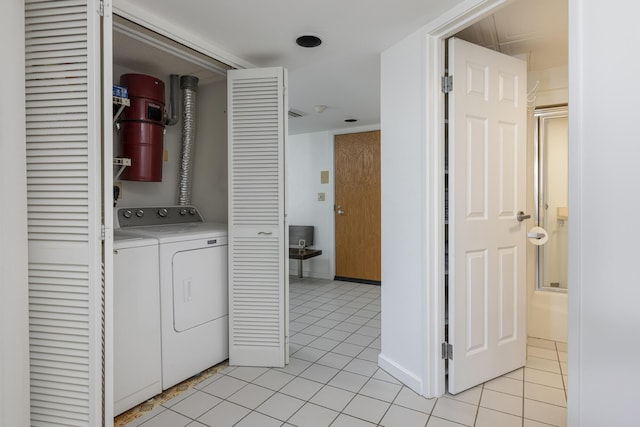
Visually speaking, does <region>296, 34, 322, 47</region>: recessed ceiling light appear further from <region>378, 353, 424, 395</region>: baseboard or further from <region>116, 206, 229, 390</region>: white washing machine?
<region>378, 353, 424, 395</region>: baseboard

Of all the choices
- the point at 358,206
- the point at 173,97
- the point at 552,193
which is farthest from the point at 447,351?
the point at 358,206

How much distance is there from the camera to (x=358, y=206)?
476 centimetres

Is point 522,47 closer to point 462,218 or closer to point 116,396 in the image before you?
point 462,218

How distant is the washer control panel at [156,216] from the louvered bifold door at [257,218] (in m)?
0.68

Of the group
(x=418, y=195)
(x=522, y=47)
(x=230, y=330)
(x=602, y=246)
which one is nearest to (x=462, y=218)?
(x=418, y=195)

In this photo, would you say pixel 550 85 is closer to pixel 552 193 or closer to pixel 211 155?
pixel 552 193

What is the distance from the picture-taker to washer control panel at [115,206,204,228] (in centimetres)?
240

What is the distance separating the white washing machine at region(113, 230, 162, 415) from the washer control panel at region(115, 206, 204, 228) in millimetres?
516

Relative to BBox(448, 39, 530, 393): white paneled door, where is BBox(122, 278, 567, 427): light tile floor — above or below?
below

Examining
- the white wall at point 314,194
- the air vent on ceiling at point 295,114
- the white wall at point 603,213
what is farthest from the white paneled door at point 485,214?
the white wall at point 314,194

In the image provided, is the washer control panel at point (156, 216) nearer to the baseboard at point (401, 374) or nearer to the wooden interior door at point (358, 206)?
the baseboard at point (401, 374)

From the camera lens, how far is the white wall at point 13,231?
125 centimetres

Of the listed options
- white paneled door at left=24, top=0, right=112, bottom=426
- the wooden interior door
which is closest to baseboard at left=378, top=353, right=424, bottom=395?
white paneled door at left=24, top=0, right=112, bottom=426

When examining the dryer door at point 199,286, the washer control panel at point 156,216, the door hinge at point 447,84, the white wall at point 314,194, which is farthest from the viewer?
the white wall at point 314,194
